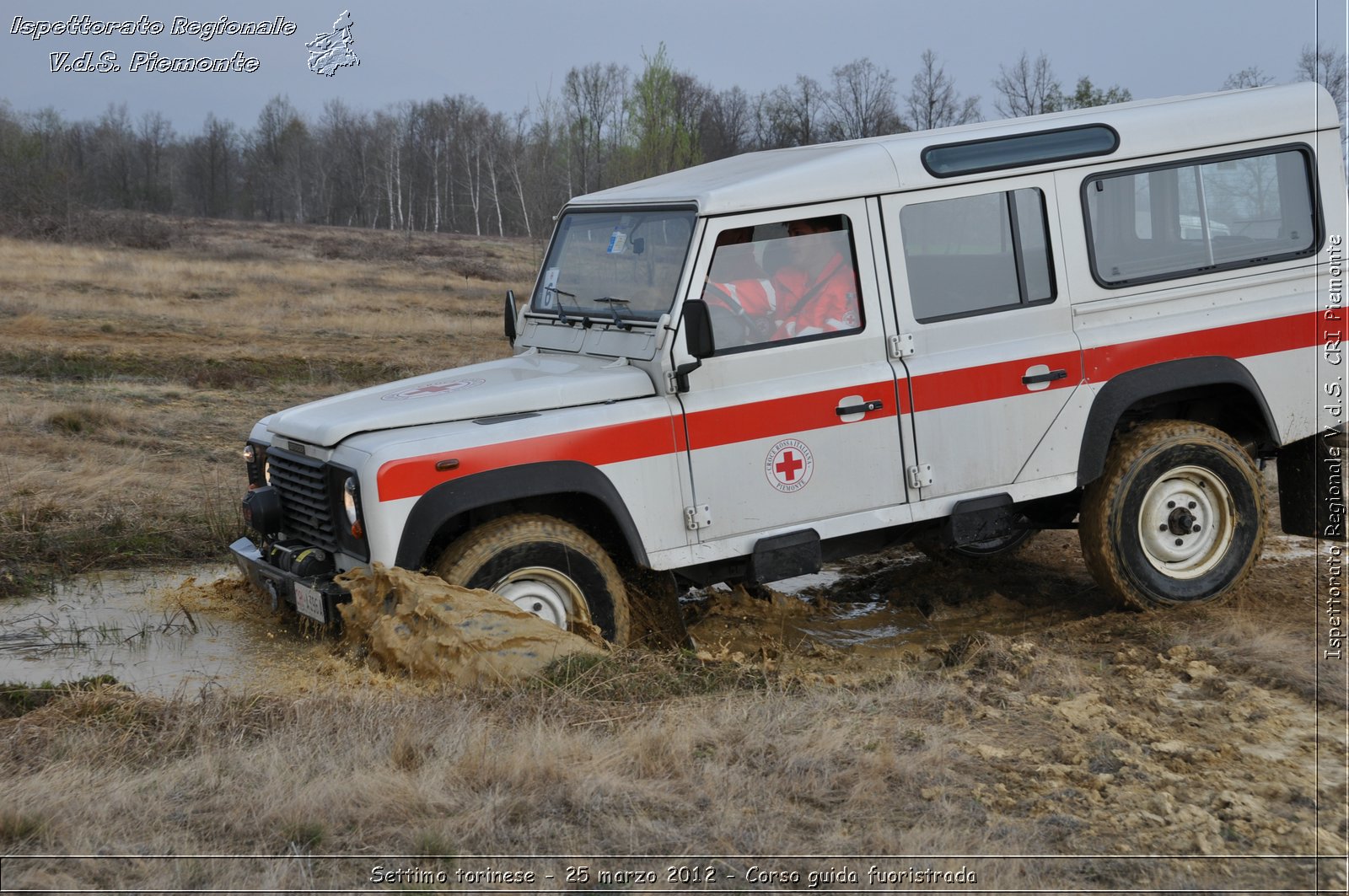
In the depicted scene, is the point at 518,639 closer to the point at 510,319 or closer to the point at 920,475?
the point at 920,475

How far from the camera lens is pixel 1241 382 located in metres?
6.01

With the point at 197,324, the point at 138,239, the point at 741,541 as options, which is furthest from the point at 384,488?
the point at 138,239

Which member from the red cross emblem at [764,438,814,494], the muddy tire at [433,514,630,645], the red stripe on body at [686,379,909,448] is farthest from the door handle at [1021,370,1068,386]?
the muddy tire at [433,514,630,645]

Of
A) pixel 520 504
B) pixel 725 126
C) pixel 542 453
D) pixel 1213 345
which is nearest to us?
pixel 542 453

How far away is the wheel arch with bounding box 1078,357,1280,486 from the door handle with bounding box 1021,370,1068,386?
233 millimetres

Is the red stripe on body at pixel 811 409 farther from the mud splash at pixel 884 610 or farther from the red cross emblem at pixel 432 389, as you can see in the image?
the mud splash at pixel 884 610

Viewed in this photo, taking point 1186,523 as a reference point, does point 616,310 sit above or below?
above

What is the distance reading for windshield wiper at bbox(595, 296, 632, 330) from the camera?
18.4ft

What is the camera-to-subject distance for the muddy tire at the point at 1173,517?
6051mm

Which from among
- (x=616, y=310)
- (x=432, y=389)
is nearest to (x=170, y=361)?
(x=432, y=389)

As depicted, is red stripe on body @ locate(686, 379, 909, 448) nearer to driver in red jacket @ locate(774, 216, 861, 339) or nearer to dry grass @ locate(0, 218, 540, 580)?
driver in red jacket @ locate(774, 216, 861, 339)

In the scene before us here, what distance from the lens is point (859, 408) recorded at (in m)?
5.49

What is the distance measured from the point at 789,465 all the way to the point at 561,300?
62.1 inches

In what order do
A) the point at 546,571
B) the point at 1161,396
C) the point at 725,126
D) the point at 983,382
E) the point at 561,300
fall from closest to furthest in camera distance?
the point at 546,571 → the point at 983,382 → the point at 1161,396 → the point at 561,300 → the point at 725,126
